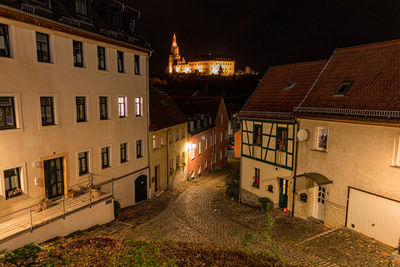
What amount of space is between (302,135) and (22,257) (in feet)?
44.8

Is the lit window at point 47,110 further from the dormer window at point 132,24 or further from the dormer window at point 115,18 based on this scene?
the dormer window at point 132,24

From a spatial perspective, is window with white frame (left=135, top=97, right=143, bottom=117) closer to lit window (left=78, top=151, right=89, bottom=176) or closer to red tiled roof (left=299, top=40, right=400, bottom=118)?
lit window (left=78, top=151, right=89, bottom=176)

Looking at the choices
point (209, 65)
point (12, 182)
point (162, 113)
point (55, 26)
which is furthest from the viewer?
point (209, 65)

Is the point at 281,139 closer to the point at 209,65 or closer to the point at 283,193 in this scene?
the point at 283,193

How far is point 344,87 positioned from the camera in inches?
586

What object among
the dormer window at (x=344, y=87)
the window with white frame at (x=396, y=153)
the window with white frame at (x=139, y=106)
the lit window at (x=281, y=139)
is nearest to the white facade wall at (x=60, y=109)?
the window with white frame at (x=139, y=106)

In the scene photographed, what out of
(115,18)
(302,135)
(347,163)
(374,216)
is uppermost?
(115,18)

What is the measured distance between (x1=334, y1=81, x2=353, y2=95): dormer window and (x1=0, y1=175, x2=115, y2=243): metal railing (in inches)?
533

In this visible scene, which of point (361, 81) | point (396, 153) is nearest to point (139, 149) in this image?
point (361, 81)

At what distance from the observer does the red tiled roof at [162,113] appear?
22.5 metres

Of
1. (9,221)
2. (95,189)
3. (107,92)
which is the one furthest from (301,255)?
(107,92)

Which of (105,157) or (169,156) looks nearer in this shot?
(105,157)

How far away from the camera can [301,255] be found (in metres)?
11.2

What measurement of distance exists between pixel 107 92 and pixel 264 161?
36.3ft
